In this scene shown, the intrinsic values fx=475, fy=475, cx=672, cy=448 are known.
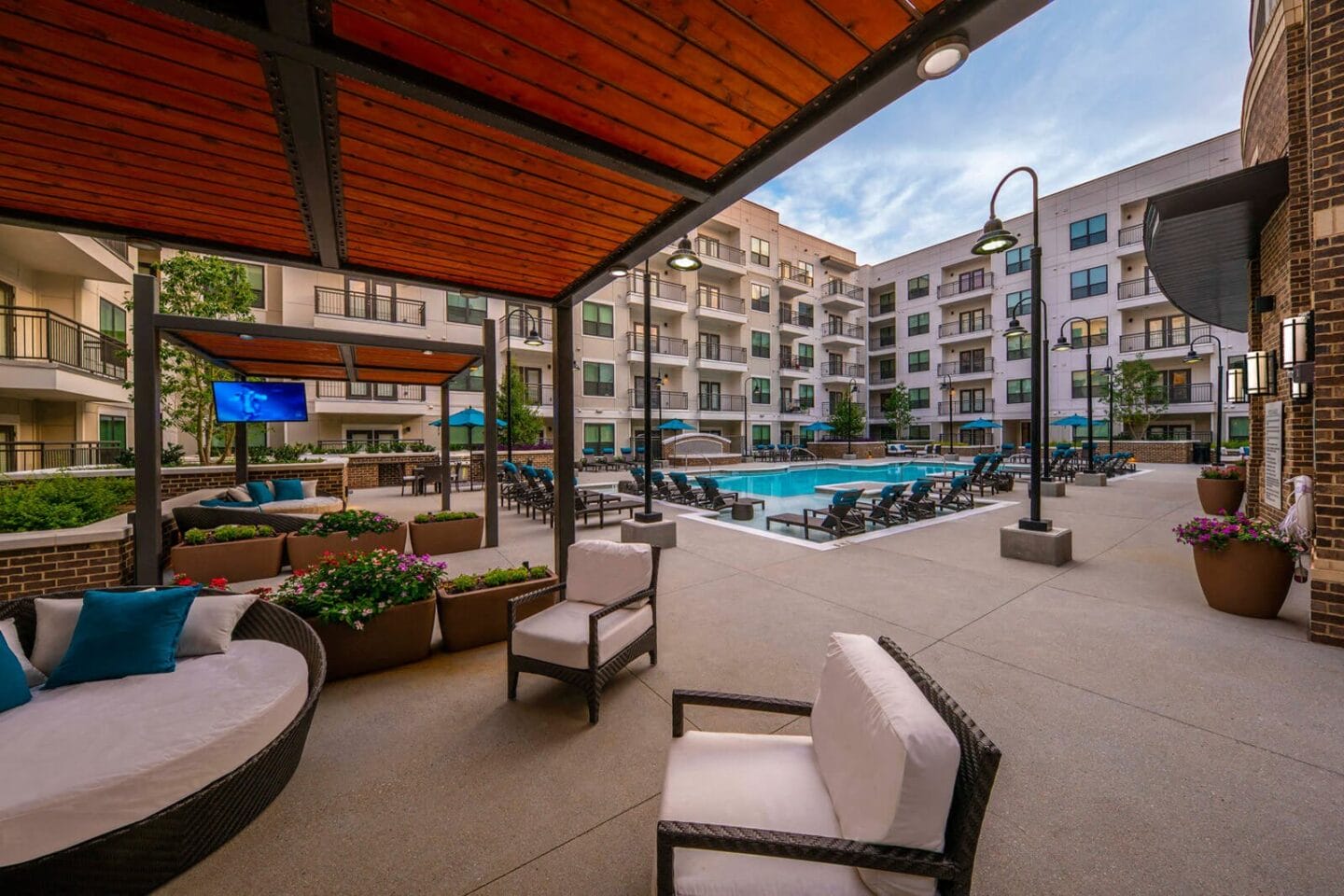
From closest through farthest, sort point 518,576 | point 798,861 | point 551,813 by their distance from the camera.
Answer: point 798,861 → point 551,813 → point 518,576

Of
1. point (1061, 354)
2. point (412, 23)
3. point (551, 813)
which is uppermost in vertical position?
point (1061, 354)

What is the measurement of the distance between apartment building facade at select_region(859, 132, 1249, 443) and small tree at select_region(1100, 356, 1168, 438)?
653mm

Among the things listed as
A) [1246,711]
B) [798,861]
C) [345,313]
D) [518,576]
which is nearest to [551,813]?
[798,861]

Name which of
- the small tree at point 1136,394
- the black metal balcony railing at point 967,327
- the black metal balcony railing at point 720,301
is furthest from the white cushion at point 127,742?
the black metal balcony railing at point 967,327

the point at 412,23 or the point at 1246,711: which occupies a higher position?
the point at 412,23

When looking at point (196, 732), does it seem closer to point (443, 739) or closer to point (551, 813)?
point (443, 739)

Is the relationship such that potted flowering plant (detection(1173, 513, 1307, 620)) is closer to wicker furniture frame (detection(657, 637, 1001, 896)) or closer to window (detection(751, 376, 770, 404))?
wicker furniture frame (detection(657, 637, 1001, 896))

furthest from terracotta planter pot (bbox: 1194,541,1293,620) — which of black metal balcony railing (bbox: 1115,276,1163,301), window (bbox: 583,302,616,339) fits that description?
black metal balcony railing (bbox: 1115,276,1163,301)

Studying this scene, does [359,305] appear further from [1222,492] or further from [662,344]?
[1222,492]

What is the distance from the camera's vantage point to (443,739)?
2982mm

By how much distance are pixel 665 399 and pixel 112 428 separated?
22.2 meters

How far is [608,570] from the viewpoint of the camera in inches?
154

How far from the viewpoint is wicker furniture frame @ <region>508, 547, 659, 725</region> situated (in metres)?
3.15

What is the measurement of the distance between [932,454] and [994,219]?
28287 millimetres
